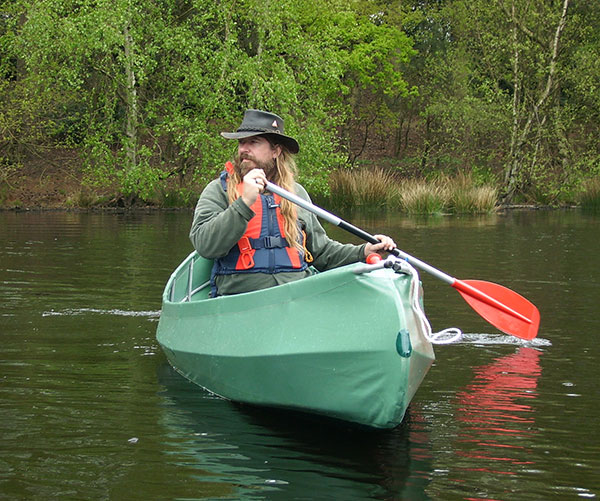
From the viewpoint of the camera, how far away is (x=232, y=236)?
4.67m

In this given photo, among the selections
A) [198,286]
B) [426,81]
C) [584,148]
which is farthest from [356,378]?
[426,81]

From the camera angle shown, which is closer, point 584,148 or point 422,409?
point 422,409

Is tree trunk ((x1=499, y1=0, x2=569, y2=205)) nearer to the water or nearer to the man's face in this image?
the water

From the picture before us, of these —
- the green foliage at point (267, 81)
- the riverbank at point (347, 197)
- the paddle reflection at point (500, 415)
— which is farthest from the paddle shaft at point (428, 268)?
the riverbank at point (347, 197)

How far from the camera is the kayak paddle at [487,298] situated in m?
4.96

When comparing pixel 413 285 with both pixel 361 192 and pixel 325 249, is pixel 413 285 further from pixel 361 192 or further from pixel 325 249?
pixel 361 192

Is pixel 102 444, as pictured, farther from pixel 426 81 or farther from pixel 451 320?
pixel 426 81

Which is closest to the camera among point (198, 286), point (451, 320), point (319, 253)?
point (319, 253)

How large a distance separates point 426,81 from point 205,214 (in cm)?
2937

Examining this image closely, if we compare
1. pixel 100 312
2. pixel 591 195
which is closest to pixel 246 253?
pixel 100 312

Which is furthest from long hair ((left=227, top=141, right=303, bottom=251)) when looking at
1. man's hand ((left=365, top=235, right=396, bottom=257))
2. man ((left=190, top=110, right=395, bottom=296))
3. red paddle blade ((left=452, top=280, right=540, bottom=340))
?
red paddle blade ((left=452, top=280, right=540, bottom=340))

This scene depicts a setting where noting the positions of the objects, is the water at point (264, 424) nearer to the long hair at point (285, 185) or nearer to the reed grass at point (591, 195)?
the long hair at point (285, 185)

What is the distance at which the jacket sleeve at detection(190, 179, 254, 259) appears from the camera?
4625 mm

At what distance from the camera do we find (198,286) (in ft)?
19.6
